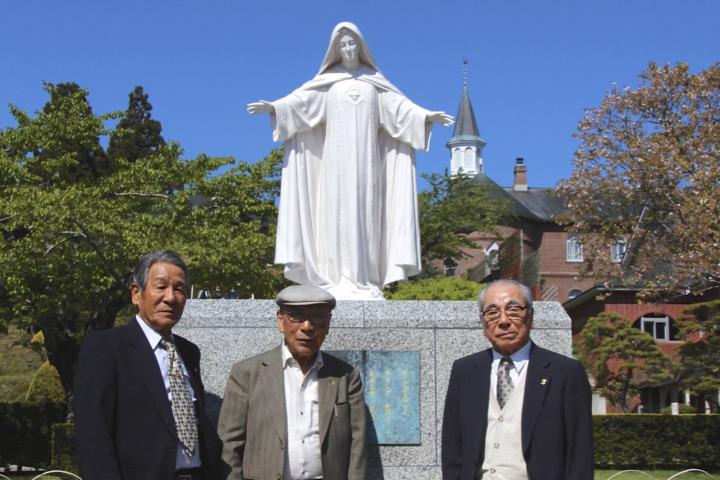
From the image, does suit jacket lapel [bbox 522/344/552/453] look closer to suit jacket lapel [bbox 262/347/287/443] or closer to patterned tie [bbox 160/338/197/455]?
suit jacket lapel [bbox 262/347/287/443]

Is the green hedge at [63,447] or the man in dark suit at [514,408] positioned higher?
the man in dark suit at [514,408]

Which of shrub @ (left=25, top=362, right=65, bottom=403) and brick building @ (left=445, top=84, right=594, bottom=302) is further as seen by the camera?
brick building @ (left=445, top=84, right=594, bottom=302)

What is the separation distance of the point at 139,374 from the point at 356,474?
3.91 feet

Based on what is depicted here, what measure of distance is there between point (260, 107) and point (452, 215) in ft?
77.9

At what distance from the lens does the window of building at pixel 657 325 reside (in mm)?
35719

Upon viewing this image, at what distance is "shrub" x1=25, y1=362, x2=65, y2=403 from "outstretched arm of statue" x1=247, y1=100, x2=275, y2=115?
1641cm

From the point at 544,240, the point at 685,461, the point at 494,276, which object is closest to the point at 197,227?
the point at 685,461

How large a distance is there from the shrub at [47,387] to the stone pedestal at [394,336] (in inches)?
664

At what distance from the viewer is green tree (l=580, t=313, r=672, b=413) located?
2786cm

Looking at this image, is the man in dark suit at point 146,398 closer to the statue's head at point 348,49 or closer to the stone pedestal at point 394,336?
the stone pedestal at point 394,336

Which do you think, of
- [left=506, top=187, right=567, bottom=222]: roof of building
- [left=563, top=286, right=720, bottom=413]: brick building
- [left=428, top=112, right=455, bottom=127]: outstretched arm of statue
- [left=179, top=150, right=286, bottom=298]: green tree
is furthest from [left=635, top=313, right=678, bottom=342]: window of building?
[left=428, top=112, right=455, bottom=127]: outstretched arm of statue

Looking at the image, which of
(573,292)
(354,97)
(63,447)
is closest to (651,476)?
(63,447)

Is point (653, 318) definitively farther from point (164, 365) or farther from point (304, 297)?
point (164, 365)

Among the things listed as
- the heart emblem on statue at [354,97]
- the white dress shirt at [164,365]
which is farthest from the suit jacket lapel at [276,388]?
the heart emblem on statue at [354,97]
